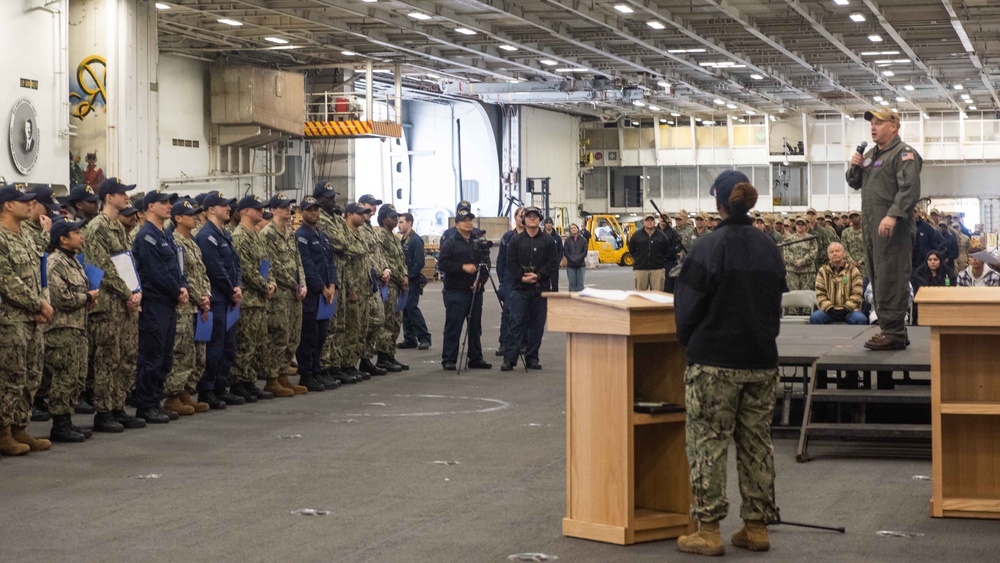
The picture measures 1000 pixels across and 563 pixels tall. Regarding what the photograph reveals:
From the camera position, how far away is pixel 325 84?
3506 centimetres

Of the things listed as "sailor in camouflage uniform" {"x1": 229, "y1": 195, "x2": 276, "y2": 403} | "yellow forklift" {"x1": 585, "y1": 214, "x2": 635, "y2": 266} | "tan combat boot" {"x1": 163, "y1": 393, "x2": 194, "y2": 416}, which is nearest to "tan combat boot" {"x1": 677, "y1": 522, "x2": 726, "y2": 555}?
"tan combat boot" {"x1": 163, "y1": 393, "x2": 194, "y2": 416}

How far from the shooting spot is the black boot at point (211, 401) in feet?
36.2

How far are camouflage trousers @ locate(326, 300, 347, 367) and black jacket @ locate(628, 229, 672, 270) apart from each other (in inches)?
350

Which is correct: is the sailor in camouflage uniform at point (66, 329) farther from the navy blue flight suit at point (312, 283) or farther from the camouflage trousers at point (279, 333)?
the navy blue flight suit at point (312, 283)

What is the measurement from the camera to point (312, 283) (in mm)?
12180

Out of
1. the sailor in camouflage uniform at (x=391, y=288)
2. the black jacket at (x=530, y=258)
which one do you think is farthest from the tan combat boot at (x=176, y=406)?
the black jacket at (x=530, y=258)

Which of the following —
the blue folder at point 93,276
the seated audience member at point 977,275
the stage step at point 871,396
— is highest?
the blue folder at point 93,276

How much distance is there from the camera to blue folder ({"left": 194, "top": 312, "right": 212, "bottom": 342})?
10.5m

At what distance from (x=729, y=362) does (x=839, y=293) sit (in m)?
7.39

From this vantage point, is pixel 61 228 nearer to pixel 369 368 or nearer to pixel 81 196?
pixel 81 196

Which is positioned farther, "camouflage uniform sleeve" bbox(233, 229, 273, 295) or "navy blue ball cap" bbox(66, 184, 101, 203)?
"camouflage uniform sleeve" bbox(233, 229, 273, 295)

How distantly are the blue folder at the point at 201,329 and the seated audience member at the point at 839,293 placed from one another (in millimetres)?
5912

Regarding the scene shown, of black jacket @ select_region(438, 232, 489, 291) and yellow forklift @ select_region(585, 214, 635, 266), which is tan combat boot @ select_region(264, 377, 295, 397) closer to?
black jacket @ select_region(438, 232, 489, 291)

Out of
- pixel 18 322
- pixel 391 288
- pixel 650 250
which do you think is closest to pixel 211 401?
pixel 18 322
